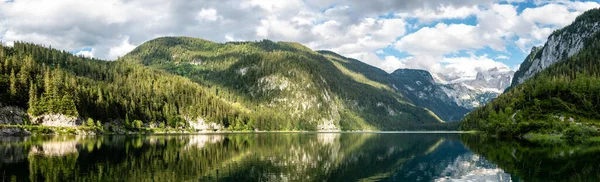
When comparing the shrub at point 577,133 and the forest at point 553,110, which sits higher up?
the forest at point 553,110

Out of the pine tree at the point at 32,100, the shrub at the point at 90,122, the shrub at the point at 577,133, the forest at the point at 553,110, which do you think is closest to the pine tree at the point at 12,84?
the pine tree at the point at 32,100

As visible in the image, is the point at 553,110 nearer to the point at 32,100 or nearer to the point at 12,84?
the point at 32,100

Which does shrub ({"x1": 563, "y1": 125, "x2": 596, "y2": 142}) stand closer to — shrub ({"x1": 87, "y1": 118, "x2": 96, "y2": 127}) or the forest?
the forest

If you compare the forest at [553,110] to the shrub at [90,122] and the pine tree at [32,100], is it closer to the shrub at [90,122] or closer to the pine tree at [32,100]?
the shrub at [90,122]

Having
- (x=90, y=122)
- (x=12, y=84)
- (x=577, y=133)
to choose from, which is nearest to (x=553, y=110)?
(x=577, y=133)

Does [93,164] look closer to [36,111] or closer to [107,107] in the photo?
[36,111]

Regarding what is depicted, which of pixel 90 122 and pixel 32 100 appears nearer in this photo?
pixel 32 100

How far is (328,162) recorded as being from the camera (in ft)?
229

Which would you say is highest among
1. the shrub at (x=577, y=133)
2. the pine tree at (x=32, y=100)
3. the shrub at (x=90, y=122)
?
the pine tree at (x=32, y=100)

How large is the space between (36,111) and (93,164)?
390ft

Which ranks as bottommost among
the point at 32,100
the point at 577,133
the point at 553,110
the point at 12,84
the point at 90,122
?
the point at 577,133

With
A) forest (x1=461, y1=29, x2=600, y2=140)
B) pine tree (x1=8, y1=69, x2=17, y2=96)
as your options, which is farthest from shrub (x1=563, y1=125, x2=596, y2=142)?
pine tree (x1=8, y1=69, x2=17, y2=96)

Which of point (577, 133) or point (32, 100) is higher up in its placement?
point (32, 100)

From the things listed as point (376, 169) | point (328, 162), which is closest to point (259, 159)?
point (328, 162)
